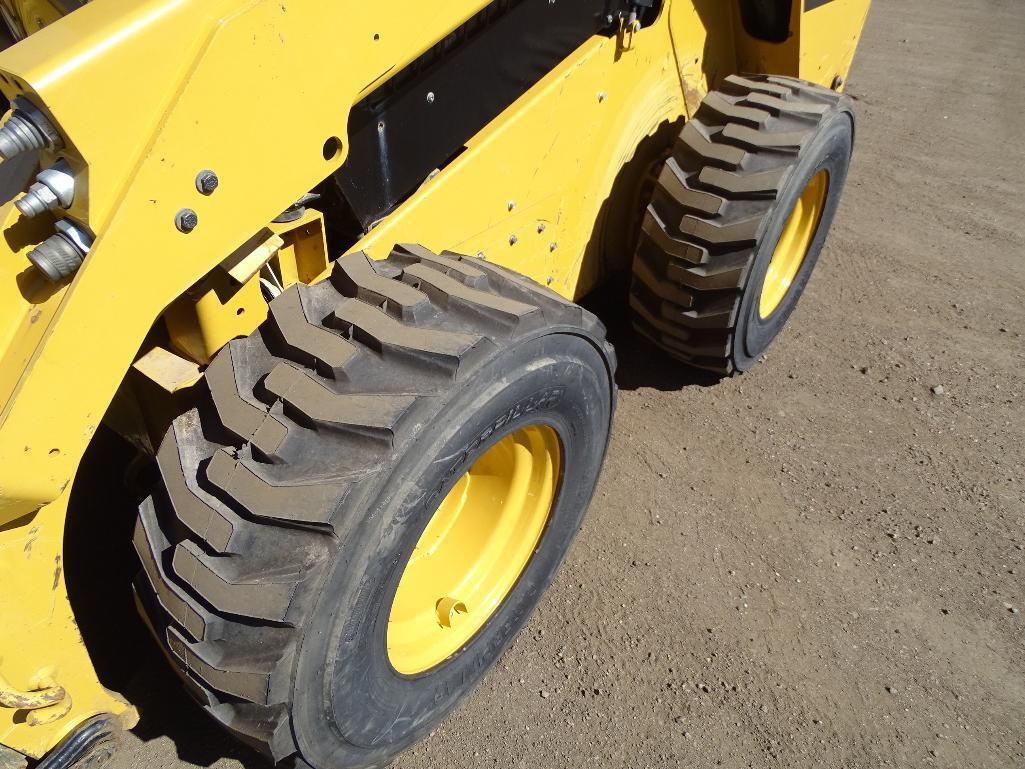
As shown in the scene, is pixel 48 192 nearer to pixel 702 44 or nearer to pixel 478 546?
pixel 478 546

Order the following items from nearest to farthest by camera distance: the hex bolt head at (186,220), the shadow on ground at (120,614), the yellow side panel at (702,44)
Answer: the hex bolt head at (186,220)
the shadow on ground at (120,614)
the yellow side panel at (702,44)

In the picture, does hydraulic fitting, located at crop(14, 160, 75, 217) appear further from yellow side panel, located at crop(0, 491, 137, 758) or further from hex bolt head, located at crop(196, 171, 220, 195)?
yellow side panel, located at crop(0, 491, 137, 758)

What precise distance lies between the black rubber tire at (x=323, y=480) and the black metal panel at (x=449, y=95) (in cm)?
29

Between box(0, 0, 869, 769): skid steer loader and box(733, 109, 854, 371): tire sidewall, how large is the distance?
75 cm

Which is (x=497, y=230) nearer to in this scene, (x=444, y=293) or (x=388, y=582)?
(x=444, y=293)

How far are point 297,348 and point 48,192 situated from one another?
0.49m

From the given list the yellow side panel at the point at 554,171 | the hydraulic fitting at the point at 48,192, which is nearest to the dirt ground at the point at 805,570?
the yellow side panel at the point at 554,171

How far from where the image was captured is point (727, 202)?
263cm

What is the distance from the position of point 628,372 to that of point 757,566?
1.05 m

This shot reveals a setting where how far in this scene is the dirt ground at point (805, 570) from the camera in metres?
2.24

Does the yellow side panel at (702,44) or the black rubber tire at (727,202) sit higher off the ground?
the yellow side panel at (702,44)

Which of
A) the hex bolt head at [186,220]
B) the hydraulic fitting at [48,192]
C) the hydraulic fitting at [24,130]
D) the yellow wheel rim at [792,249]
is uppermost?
the hydraulic fitting at [24,130]

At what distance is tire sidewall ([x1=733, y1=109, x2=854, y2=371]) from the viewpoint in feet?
8.84

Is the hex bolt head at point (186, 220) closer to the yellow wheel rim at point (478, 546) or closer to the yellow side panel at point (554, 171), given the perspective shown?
the yellow side panel at point (554, 171)
